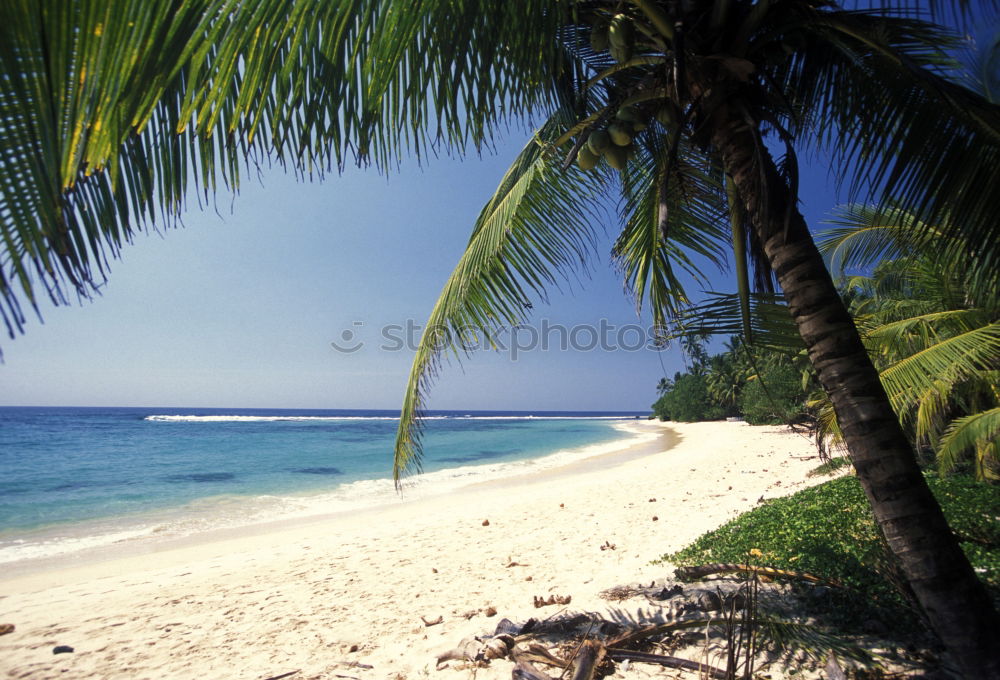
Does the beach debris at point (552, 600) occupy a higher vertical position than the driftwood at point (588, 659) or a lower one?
lower

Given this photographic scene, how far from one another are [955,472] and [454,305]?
868 cm

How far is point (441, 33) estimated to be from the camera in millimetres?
1902

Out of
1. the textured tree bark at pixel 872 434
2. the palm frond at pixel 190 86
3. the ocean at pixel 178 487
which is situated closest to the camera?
the palm frond at pixel 190 86

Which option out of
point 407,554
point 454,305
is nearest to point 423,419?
point 454,305

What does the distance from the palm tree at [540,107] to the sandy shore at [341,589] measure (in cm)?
193

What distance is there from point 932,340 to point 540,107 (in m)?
5.17

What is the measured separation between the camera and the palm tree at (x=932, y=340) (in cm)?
387

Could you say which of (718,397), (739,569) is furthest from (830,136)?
(718,397)

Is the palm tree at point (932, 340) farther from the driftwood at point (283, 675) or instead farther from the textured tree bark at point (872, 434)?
the driftwood at point (283, 675)

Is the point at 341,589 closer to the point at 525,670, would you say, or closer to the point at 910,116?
the point at 525,670

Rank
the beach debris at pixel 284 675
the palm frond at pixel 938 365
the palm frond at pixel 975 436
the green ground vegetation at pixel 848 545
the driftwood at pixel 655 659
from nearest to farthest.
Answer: the driftwood at pixel 655 659
the green ground vegetation at pixel 848 545
the beach debris at pixel 284 675
the palm frond at pixel 938 365
the palm frond at pixel 975 436

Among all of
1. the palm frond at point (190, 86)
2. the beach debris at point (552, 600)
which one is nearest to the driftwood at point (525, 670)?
the beach debris at point (552, 600)

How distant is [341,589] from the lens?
5.04m

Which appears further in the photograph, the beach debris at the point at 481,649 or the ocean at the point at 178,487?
the ocean at the point at 178,487
